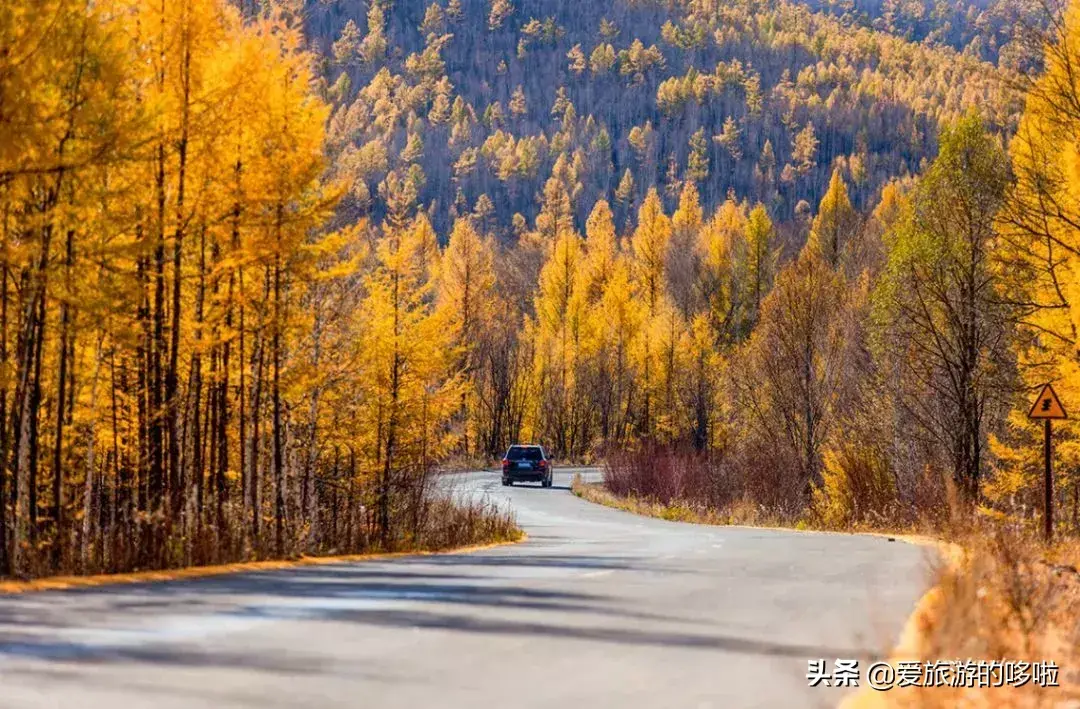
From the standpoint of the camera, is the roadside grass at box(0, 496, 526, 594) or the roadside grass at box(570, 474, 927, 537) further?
the roadside grass at box(570, 474, 927, 537)

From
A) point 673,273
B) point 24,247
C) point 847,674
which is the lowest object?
point 847,674

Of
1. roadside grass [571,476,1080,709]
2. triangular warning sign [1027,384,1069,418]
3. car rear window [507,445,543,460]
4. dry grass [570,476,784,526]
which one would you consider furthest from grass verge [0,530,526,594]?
car rear window [507,445,543,460]

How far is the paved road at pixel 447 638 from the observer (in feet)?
22.0

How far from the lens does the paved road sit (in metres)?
6.70

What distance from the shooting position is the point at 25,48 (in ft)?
48.4

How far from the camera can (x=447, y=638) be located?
880 cm

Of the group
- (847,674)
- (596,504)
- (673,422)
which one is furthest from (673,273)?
(847,674)

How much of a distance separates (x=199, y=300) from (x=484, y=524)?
12318 mm

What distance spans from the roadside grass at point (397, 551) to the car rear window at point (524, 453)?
1829 cm

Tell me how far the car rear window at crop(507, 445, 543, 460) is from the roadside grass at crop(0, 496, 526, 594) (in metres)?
18.3

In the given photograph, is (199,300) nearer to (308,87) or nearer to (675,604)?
(308,87)

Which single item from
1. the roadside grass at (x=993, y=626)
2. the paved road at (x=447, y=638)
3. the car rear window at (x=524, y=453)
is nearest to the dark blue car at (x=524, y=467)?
the car rear window at (x=524, y=453)

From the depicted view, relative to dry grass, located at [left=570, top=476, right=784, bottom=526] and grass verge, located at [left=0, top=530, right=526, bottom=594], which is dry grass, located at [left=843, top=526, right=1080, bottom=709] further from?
dry grass, located at [left=570, top=476, right=784, bottom=526]

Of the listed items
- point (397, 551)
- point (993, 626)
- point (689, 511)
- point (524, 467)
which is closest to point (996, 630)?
point (993, 626)
